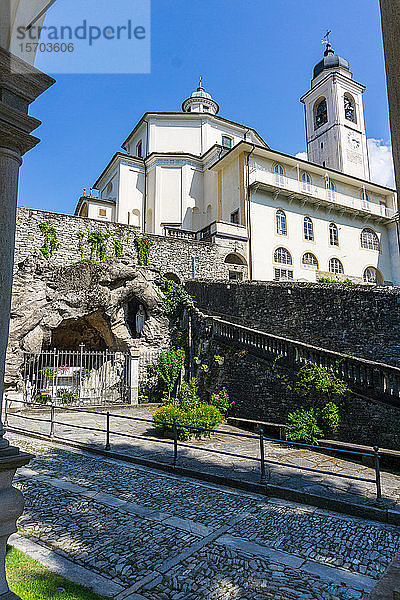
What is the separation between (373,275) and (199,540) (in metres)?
31.9

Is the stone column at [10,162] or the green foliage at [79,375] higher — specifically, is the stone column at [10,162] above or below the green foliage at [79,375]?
→ above

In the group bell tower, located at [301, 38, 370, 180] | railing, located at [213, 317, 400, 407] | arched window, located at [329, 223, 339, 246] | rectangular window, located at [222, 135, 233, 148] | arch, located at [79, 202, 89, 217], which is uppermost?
bell tower, located at [301, 38, 370, 180]

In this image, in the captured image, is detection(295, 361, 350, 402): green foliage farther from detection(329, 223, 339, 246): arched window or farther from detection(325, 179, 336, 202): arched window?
detection(325, 179, 336, 202): arched window

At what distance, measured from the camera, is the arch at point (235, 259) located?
26.1 metres

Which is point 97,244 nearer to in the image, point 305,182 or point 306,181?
point 305,182

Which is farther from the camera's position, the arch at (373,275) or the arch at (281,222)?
the arch at (373,275)

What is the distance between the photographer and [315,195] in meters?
30.1

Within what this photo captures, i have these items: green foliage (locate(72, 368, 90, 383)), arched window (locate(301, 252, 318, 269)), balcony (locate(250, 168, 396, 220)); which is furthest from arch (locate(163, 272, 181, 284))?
arched window (locate(301, 252, 318, 269))

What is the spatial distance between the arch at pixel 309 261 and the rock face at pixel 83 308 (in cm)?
1244

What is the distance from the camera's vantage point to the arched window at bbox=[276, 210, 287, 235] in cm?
2786

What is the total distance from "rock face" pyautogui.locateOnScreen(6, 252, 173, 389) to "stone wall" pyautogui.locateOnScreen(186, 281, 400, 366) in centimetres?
393

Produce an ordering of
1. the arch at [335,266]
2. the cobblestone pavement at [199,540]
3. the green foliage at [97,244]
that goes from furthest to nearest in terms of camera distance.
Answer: the arch at [335,266]
the green foliage at [97,244]
the cobblestone pavement at [199,540]

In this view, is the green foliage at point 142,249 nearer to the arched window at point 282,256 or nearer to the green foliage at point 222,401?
the arched window at point 282,256

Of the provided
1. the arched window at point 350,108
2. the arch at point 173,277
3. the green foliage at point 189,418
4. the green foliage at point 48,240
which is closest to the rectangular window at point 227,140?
the arched window at point 350,108
